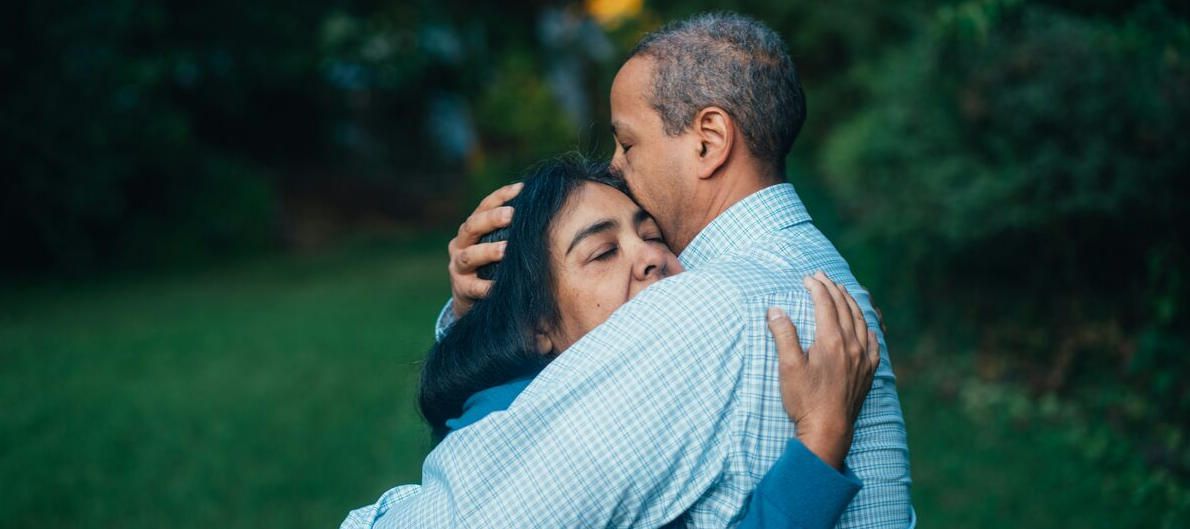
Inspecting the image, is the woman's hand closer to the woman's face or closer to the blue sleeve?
the blue sleeve

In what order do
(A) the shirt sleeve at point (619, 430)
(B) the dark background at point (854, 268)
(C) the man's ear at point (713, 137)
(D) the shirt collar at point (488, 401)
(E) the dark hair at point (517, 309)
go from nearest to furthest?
(A) the shirt sleeve at point (619, 430), (D) the shirt collar at point (488, 401), (E) the dark hair at point (517, 309), (C) the man's ear at point (713, 137), (B) the dark background at point (854, 268)

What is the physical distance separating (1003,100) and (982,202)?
0.68m

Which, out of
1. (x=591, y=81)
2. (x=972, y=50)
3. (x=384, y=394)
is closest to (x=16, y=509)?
(x=384, y=394)

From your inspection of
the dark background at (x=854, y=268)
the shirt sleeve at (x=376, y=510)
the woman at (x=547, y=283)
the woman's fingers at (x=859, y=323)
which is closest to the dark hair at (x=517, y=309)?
the woman at (x=547, y=283)

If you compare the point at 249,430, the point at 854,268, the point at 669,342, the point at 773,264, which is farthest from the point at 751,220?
the point at 854,268

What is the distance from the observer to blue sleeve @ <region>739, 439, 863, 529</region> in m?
2.06

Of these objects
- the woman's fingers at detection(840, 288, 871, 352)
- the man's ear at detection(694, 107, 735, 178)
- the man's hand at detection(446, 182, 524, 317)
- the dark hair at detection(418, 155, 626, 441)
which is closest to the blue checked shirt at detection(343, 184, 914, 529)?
the woman's fingers at detection(840, 288, 871, 352)

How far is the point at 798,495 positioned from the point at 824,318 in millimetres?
385

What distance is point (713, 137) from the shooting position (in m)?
2.69

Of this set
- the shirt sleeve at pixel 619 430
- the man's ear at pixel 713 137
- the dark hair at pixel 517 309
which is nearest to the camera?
the shirt sleeve at pixel 619 430

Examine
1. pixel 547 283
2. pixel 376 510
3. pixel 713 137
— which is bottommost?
pixel 376 510

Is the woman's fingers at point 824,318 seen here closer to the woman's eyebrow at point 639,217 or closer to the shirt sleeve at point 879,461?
the shirt sleeve at point 879,461

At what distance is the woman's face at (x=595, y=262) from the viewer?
2.48m

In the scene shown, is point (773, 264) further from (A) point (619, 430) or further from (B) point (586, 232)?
(A) point (619, 430)
